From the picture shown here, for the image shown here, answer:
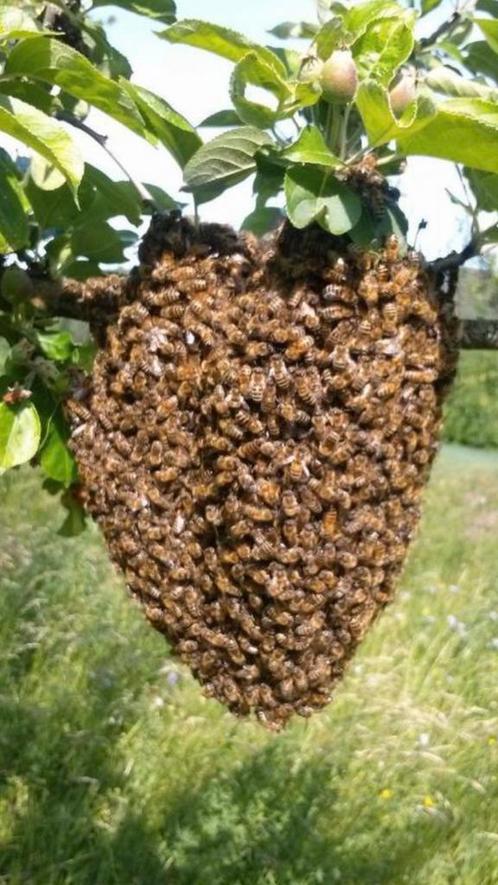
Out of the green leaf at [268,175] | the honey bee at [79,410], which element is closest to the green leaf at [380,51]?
the green leaf at [268,175]

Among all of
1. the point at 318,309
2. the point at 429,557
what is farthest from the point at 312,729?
the point at 318,309

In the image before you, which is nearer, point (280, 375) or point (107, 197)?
point (280, 375)

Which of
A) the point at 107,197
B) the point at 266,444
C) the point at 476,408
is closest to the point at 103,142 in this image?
the point at 107,197

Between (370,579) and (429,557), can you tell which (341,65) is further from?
(429,557)

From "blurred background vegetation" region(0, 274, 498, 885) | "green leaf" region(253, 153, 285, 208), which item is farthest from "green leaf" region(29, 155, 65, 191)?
"blurred background vegetation" region(0, 274, 498, 885)

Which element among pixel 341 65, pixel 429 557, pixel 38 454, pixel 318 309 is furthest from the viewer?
pixel 429 557

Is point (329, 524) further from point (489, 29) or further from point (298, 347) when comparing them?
point (489, 29)

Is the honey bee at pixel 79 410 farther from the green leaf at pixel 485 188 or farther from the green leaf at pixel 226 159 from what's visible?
the green leaf at pixel 485 188

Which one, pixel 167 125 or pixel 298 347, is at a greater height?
pixel 167 125

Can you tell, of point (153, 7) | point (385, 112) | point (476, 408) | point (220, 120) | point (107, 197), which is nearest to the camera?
point (385, 112)
